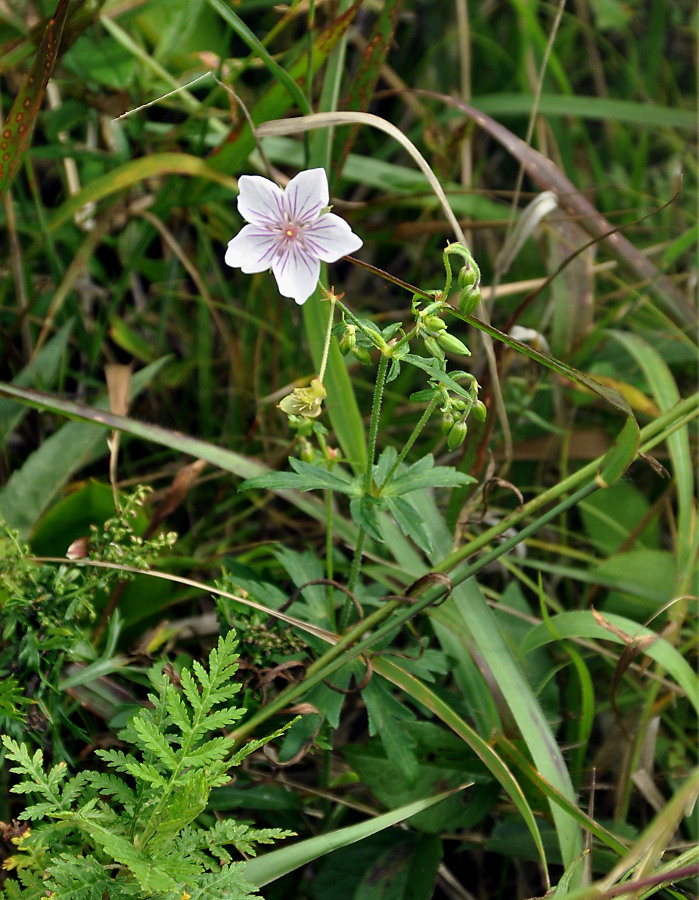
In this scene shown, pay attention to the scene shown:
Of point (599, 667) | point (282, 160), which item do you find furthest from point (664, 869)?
point (282, 160)

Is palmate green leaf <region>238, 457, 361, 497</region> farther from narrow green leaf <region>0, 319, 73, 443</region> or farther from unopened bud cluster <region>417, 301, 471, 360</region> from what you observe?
narrow green leaf <region>0, 319, 73, 443</region>

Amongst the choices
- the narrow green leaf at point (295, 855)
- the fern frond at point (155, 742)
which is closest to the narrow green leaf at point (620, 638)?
the narrow green leaf at point (295, 855)

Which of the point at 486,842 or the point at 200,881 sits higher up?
the point at 200,881

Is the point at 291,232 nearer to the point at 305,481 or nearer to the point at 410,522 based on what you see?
the point at 305,481

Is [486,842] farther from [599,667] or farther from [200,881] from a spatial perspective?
[200,881]

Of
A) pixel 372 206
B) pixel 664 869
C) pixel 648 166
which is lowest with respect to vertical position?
pixel 664 869

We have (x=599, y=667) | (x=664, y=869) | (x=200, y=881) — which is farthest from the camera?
(x=599, y=667)

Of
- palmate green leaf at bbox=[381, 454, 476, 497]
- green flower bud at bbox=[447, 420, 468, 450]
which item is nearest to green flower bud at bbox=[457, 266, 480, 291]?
green flower bud at bbox=[447, 420, 468, 450]

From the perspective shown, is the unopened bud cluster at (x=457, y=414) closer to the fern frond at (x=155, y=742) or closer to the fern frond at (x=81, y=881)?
the fern frond at (x=155, y=742)
